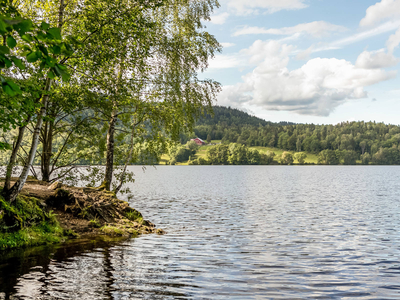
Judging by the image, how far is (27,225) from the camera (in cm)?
1766

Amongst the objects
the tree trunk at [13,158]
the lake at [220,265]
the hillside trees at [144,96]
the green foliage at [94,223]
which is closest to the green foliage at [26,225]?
the tree trunk at [13,158]

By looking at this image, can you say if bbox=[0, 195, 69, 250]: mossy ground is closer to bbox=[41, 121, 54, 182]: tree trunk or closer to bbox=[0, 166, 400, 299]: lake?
bbox=[0, 166, 400, 299]: lake

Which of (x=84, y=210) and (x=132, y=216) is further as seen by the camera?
(x=132, y=216)

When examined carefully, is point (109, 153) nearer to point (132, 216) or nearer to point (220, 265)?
point (132, 216)

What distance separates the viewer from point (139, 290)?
11391mm

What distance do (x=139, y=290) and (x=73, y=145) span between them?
1838 cm

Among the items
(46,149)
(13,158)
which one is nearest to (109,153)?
(46,149)

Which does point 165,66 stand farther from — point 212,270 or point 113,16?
point 212,270

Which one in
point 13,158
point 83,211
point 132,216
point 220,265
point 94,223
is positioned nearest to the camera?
point 220,265

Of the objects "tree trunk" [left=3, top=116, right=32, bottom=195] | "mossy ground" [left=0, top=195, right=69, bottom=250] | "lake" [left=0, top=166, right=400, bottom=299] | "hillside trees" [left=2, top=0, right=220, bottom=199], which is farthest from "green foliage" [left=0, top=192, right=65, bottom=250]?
"hillside trees" [left=2, top=0, right=220, bottom=199]

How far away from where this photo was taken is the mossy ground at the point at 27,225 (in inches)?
634

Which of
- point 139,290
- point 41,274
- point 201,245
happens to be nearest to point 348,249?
point 201,245

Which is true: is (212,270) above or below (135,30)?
below

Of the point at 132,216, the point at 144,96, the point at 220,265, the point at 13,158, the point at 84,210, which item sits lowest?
the point at 220,265
